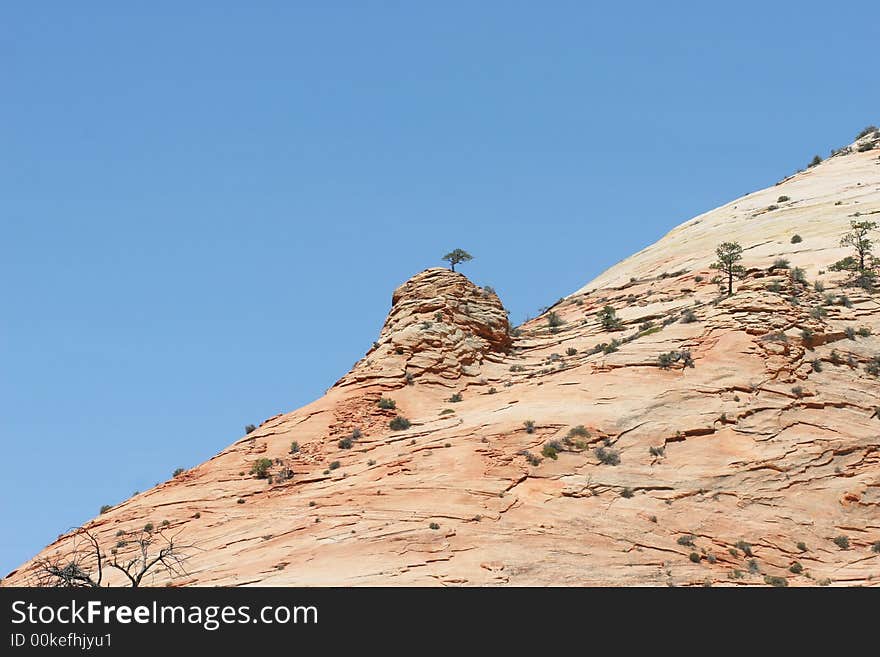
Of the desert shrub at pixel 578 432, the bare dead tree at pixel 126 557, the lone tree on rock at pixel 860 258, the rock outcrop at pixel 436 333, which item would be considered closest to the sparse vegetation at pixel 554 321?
the rock outcrop at pixel 436 333

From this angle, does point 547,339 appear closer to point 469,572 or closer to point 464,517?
point 464,517

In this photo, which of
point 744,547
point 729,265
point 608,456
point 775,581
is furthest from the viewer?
point 729,265

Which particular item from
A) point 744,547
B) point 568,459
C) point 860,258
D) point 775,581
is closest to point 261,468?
point 568,459

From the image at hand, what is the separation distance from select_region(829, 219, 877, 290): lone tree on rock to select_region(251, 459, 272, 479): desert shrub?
2341 cm

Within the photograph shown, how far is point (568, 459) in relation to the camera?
107 ft

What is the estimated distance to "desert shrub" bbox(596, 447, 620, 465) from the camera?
1280 inches

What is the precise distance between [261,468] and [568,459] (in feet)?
32.3

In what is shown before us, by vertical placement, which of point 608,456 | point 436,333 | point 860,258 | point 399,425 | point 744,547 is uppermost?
point 860,258

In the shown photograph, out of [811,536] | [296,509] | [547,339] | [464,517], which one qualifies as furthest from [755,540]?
[547,339]

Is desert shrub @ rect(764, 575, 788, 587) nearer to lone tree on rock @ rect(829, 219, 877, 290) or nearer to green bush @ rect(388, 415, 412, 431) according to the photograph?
green bush @ rect(388, 415, 412, 431)

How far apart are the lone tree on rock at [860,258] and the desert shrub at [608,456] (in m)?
15.8

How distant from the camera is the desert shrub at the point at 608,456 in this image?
107 feet

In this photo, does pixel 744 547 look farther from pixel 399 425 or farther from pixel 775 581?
pixel 399 425
